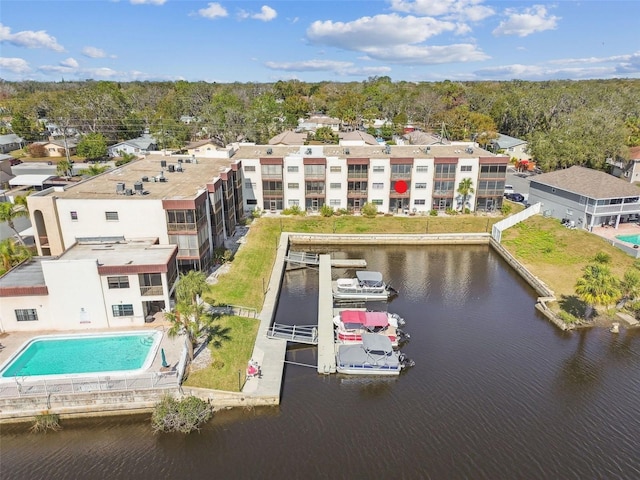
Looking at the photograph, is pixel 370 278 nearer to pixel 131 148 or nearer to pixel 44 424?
pixel 44 424

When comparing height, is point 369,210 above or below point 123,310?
above

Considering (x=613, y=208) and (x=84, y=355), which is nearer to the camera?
(x=84, y=355)

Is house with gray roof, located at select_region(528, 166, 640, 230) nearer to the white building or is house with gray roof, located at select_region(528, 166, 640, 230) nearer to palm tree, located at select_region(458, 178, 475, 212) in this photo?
palm tree, located at select_region(458, 178, 475, 212)

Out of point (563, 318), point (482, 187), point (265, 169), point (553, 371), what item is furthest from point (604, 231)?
point (265, 169)

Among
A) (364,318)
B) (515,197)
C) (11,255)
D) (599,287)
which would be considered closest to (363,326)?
(364,318)

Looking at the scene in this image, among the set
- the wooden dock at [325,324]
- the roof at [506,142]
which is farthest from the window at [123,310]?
the roof at [506,142]
